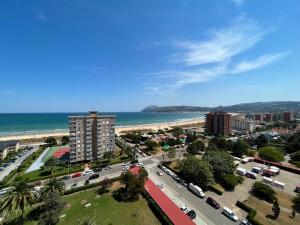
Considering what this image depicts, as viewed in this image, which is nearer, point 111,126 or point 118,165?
point 118,165

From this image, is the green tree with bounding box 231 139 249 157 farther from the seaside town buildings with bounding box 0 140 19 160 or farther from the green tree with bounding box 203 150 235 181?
the seaside town buildings with bounding box 0 140 19 160

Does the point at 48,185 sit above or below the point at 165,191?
above

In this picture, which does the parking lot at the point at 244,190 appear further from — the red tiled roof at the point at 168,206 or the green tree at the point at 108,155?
the green tree at the point at 108,155

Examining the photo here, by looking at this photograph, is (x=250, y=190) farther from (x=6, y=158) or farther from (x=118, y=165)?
(x=6, y=158)

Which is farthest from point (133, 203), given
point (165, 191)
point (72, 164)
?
point (72, 164)

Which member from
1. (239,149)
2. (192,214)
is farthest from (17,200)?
(239,149)

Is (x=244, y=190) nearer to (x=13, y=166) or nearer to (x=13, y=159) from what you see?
(x=13, y=166)

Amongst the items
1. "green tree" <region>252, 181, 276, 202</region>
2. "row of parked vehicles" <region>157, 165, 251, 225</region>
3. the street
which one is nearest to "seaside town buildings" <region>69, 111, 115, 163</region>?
the street
